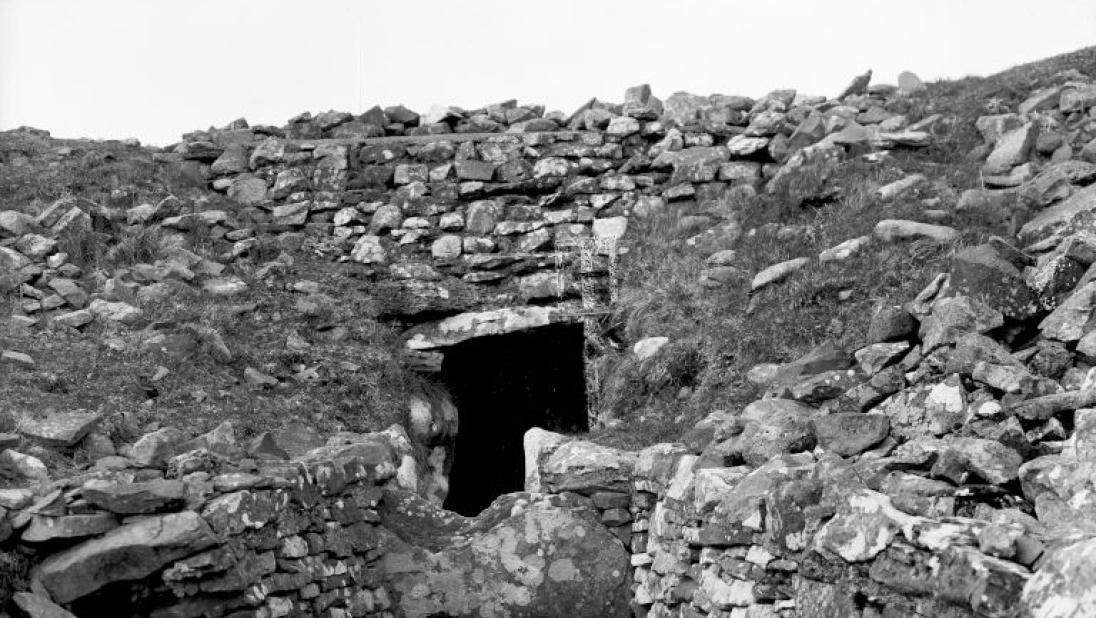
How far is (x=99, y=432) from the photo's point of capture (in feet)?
28.9

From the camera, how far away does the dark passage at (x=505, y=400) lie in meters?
12.6

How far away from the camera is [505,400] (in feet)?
42.7

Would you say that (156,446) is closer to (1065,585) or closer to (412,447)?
(412,447)

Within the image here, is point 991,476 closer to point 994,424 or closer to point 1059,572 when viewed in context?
point 994,424

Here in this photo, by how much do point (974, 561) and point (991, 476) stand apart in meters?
Result: 1.12

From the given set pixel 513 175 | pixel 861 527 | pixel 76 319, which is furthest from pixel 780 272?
pixel 76 319

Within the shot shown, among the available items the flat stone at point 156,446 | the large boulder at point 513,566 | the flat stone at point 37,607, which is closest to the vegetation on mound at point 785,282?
the large boulder at point 513,566

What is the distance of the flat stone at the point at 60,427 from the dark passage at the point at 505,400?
4.54 m

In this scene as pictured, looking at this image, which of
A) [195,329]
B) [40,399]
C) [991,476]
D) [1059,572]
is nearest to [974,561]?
[1059,572]

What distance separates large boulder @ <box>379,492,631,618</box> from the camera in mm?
8656

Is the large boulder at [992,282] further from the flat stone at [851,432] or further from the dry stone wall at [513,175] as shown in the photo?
the dry stone wall at [513,175]

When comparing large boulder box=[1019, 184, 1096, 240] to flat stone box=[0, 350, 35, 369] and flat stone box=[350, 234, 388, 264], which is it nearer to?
flat stone box=[350, 234, 388, 264]

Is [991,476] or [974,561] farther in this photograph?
[991,476]

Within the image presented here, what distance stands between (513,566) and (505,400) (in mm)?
4275
